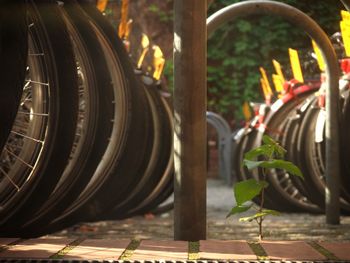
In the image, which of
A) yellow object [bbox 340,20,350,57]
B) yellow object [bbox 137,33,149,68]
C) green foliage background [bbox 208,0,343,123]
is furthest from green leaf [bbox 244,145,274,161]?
green foliage background [bbox 208,0,343,123]

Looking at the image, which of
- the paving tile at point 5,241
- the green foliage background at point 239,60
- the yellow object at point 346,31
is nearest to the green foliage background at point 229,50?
the green foliage background at point 239,60

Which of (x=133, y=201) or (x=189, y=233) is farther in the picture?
(x=133, y=201)

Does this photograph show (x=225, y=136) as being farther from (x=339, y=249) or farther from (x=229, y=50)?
(x=339, y=249)

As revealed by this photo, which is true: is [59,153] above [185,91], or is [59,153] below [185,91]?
below

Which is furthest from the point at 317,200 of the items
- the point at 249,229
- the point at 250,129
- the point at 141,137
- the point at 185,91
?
the point at 185,91

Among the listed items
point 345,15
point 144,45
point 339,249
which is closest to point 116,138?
point 144,45

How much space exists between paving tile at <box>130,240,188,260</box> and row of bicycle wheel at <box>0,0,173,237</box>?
28.4 inches

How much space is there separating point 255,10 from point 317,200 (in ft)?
6.52

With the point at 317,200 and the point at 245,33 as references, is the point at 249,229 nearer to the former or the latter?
the point at 317,200

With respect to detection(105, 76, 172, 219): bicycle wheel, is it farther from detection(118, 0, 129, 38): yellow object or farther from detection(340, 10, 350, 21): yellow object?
detection(340, 10, 350, 21): yellow object

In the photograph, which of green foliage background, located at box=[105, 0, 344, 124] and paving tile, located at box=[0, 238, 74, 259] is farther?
green foliage background, located at box=[105, 0, 344, 124]

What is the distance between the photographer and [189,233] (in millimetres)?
3797

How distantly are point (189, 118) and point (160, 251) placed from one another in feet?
2.75

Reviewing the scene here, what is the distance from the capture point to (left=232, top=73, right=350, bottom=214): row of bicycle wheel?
586cm
